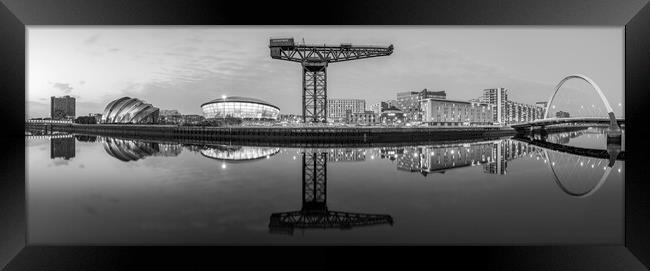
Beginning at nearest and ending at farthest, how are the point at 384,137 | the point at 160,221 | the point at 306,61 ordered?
1. the point at 160,221
2. the point at 306,61
3. the point at 384,137

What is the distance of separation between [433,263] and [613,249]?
2248 mm

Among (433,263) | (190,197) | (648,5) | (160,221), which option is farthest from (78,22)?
(648,5)

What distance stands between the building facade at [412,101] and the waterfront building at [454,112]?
1.68m

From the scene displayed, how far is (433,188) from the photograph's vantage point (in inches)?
296

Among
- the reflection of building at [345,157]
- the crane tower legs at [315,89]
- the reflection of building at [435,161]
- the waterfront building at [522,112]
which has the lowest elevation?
the reflection of building at [435,161]

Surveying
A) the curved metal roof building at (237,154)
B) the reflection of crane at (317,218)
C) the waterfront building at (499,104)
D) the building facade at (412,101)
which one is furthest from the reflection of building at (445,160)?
the waterfront building at (499,104)

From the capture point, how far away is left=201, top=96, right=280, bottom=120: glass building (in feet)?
219

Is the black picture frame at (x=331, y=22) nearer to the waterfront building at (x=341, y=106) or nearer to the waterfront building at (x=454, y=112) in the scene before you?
the waterfront building at (x=454, y=112)

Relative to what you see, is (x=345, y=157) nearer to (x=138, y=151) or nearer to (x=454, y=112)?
(x=138, y=151)

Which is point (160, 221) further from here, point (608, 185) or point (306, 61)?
point (306, 61)

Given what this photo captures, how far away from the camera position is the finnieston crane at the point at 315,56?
20.7 metres

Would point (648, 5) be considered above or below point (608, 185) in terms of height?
above

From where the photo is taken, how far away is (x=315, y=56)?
878 inches

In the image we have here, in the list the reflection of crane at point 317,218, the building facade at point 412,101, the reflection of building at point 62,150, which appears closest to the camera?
the reflection of crane at point 317,218
